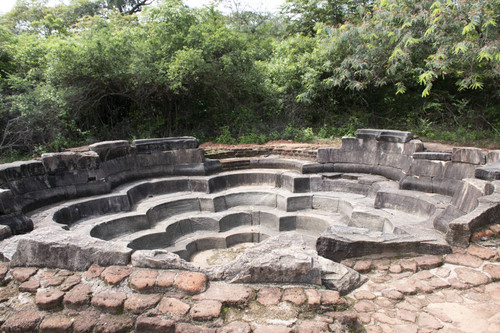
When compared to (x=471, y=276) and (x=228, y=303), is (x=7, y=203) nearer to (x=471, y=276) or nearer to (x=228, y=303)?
(x=228, y=303)

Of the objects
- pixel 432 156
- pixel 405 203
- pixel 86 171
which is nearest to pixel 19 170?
pixel 86 171

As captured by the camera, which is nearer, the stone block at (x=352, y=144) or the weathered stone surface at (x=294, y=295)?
the weathered stone surface at (x=294, y=295)

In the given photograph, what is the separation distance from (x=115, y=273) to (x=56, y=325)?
22.1 inches

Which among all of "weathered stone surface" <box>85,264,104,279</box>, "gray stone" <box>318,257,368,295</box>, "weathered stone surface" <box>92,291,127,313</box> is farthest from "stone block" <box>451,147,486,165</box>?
"weathered stone surface" <box>85,264,104,279</box>

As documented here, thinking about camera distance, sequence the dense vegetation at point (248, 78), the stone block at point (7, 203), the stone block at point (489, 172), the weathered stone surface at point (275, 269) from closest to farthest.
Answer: the weathered stone surface at point (275, 269) < the stone block at point (7, 203) < the stone block at point (489, 172) < the dense vegetation at point (248, 78)

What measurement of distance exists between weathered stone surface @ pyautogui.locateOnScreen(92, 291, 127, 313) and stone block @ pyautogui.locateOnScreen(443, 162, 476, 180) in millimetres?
5424

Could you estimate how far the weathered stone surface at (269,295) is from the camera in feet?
8.34

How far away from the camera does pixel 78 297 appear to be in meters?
2.67

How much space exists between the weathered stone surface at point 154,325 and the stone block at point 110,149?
187 inches

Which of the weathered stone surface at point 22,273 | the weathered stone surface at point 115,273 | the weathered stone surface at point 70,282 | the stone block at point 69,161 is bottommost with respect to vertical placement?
the weathered stone surface at point 70,282

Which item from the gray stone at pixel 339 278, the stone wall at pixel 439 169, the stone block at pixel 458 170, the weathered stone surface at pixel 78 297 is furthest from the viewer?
the stone block at pixel 458 170

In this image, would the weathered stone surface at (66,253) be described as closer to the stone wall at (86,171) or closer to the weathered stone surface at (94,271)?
the weathered stone surface at (94,271)

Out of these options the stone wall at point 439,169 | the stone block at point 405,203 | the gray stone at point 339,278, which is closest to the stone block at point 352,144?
the stone wall at point 439,169

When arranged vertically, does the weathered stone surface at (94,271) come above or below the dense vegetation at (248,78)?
below
